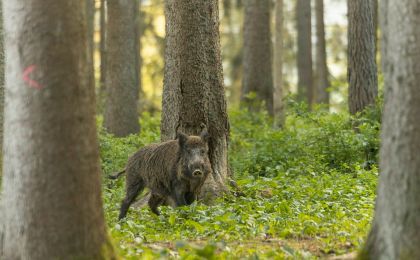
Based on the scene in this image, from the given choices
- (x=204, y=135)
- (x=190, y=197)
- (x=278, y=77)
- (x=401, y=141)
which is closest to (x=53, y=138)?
(x=401, y=141)

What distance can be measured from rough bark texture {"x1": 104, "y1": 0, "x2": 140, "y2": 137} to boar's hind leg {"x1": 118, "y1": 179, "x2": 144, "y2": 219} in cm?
946

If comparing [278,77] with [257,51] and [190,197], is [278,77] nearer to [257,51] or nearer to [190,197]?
[257,51]

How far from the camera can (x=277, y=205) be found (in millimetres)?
10250

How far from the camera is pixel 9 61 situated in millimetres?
6238

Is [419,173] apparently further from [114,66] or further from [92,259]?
[114,66]

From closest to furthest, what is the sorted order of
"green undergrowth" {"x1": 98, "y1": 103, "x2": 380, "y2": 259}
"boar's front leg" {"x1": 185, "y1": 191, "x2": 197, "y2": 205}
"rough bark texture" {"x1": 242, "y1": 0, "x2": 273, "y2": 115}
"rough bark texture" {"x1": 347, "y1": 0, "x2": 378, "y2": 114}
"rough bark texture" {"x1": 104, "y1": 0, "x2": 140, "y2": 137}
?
"green undergrowth" {"x1": 98, "y1": 103, "x2": 380, "y2": 259} → "boar's front leg" {"x1": 185, "y1": 191, "x2": 197, "y2": 205} → "rough bark texture" {"x1": 347, "y1": 0, "x2": 378, "y2": 114} → "rough bark texture" {"x1": 104, "y1": 0, "x2": 140, "y2": 137} → "rough bark texture" {"x1": 242, "y1": 0, "x2": 273, "y2": 115}

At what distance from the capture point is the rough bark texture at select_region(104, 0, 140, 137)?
67.7 feet

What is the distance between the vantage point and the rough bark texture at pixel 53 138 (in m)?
5.92

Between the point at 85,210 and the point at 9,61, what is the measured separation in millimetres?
1482

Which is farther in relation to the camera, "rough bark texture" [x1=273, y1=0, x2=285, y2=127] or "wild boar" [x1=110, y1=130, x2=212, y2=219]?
"rough bark texture" [x1=273, y1=0, x2=285, y2=127]

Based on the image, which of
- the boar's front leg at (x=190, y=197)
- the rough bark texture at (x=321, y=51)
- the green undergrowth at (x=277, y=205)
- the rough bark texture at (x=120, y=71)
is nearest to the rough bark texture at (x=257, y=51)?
the rough bark texture at (x=120, y=71)

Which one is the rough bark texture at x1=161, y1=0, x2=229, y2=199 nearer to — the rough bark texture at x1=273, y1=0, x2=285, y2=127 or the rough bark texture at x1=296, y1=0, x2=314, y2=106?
the rough bark texture at x1=273, y1=0, x2=285, y2=127

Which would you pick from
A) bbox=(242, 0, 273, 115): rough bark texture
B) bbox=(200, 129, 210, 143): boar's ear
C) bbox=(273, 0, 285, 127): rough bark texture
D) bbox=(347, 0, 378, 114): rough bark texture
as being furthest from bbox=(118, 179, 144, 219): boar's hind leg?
bbox=(242, 0, 273, 115): rough bark texture

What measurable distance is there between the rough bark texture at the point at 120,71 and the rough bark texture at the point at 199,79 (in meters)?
9.03
